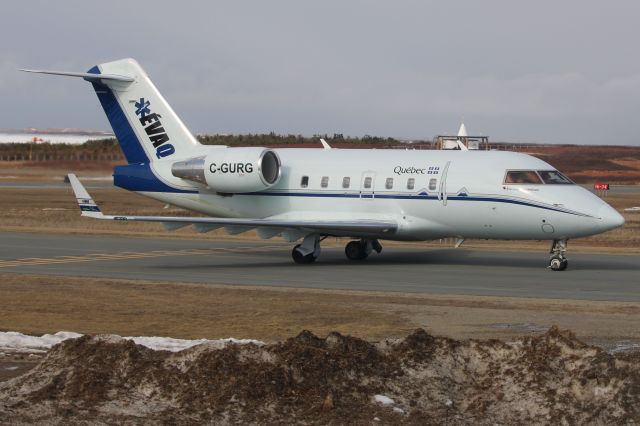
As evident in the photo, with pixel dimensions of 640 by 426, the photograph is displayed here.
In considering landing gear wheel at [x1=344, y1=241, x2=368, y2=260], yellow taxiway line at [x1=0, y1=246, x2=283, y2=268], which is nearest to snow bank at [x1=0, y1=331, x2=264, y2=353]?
yellow taxiway line at [x1=0, y1=246, x2=283, y2=268]

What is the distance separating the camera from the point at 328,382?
11.7 metres

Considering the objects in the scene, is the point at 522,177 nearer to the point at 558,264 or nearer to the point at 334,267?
the point at 558,264

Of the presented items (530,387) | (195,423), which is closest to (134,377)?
(195,423)

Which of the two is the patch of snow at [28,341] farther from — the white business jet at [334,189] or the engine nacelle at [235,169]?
the engine nacelle at [235,169]

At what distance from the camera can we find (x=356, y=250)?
31000mm

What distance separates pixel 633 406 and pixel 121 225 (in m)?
35.0

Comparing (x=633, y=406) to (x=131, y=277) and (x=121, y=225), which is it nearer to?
(x=131, y=277)

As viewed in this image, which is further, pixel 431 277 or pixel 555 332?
pixel 431 277

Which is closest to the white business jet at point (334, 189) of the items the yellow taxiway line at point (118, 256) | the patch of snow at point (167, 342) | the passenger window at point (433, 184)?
the passenger window at point (433, 184)

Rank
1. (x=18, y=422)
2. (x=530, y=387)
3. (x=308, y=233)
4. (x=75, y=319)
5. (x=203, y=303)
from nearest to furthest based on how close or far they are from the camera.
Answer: (x=18, y=422)
(x=530, y=387)
(x=75, y=319)
(x=203, y=303)
(x=308, y=233)

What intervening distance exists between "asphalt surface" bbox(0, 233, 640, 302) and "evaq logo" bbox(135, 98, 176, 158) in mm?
3099

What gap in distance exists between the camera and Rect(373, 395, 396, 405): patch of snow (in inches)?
451

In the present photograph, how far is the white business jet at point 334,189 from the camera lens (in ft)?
89.9

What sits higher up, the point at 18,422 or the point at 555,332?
the point at 555,332
